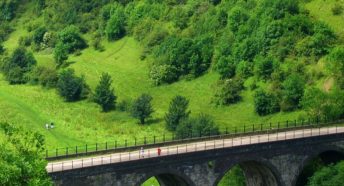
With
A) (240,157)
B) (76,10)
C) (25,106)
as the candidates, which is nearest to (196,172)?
(240,157)

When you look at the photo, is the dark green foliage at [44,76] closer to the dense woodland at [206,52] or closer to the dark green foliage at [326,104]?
the dense woodland at [206,52]

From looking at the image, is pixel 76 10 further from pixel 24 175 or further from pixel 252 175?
pixel 24 175

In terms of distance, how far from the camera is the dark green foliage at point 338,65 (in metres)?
114

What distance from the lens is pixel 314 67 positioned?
406 ft

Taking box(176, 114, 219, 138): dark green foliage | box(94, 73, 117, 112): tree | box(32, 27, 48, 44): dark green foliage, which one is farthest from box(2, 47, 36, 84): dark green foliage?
box(176, 114, 219, 138): dark green foliage

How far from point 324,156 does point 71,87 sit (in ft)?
209

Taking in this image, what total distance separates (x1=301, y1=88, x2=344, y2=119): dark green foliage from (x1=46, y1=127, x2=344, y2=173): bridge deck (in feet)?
23.6

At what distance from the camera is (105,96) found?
131 m

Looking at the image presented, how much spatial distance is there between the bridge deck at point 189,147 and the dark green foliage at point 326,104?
7.19 m

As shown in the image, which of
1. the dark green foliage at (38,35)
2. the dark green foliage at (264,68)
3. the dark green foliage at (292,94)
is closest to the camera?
the dark green foliage at (292,94)

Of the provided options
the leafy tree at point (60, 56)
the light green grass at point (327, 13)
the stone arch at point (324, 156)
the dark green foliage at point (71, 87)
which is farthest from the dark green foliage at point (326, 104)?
the leafy tree at point (60, 56)

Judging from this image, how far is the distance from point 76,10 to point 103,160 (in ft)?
384

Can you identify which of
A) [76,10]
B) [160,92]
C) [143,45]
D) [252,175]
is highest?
[76,10]

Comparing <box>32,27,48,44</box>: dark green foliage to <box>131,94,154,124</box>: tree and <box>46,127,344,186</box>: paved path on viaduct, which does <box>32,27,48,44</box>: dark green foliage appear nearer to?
<box>131,94,154,124</box>: tree
